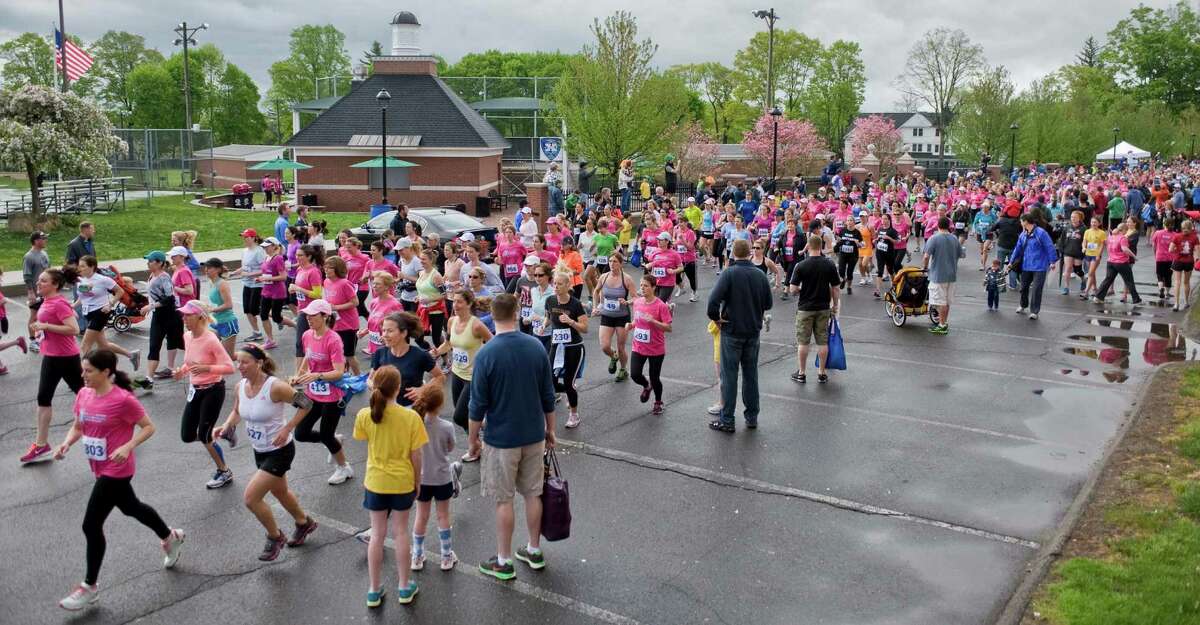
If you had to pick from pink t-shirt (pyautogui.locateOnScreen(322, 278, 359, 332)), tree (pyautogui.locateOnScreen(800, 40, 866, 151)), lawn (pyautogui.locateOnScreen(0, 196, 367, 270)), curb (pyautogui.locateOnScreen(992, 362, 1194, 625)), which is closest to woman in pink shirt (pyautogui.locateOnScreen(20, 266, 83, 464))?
pink t-shirt (pyautogui.locateOnScreen(322, 278, 359, 332))

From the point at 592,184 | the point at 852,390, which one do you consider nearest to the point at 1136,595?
the point at 852,390

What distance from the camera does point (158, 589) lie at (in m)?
6.77

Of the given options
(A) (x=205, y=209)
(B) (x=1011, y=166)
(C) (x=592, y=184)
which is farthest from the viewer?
(B) (x=1011, y=166)

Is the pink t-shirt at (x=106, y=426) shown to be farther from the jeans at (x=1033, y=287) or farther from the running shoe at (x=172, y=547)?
the jeans at (x=1033, y=287)

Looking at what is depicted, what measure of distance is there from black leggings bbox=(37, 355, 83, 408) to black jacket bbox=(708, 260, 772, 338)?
6.13 m

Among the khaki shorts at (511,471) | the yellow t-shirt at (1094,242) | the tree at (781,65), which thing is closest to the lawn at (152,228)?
the khaki shorts at (511,471)

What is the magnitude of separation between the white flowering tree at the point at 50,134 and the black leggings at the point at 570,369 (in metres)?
20.9

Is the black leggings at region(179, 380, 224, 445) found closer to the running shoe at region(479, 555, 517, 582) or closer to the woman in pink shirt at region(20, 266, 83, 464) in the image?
the woman in pink shirt at region(20, 266, 83, 464)

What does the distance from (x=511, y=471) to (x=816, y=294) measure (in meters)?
6.46

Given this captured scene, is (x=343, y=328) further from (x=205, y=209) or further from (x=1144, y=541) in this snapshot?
(x=205, y=209)

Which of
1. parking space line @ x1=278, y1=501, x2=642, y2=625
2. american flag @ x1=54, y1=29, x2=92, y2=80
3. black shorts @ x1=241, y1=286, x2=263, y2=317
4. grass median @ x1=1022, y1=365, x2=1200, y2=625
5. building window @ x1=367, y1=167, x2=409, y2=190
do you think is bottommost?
parking space line @ x1=278, y1=501, x2=642, y2=625

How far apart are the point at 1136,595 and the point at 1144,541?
1035 millimetres

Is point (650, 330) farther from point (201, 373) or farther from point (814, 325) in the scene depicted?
point (201, 373)

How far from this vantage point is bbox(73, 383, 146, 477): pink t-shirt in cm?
653
